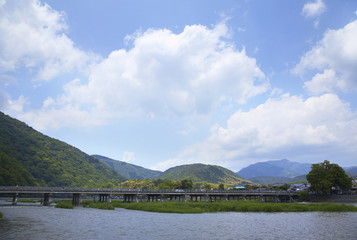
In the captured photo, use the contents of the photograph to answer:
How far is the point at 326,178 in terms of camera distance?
108188mm

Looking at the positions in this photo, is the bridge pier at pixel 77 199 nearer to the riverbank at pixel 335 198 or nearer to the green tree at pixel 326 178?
the green tree at pixel 326 178

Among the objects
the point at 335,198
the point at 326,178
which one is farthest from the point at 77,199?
the point at 335,198

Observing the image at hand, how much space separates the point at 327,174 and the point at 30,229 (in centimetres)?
11085

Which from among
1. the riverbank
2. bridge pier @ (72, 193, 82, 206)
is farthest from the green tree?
bridge pier @ (72, 193, 82, 206)

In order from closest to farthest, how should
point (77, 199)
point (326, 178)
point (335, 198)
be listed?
point (77, 199), point (335, 198), point (326, 178)

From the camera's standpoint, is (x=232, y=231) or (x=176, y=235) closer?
(x=176, y=235)

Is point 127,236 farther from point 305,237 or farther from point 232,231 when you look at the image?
point 305,237

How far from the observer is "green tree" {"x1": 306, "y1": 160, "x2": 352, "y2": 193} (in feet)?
350

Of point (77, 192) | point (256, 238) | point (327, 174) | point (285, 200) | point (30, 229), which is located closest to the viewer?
point (256, 238)

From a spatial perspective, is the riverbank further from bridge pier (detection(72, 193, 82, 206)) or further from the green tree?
bridge pier (detection(72, 193, 82, 206))

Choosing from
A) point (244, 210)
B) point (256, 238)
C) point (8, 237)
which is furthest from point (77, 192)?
point (256, 238)

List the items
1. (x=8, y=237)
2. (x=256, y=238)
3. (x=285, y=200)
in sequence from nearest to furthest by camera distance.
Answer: (x=8, y=237)
(x=256, y=238)
(x=285, y=200)

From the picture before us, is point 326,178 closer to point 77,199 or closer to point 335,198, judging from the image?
point 335,198

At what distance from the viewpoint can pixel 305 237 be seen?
3036 cm
